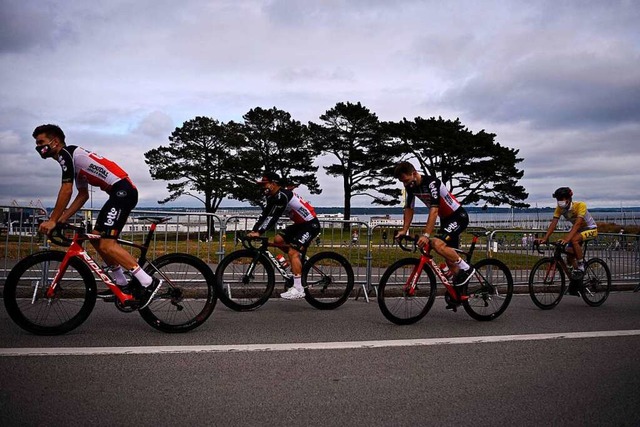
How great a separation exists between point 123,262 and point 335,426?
3.08 m

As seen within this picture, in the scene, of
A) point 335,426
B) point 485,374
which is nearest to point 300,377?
point 335,426

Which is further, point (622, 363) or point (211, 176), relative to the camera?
point (211, 176)

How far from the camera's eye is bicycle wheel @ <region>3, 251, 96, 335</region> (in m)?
5.10

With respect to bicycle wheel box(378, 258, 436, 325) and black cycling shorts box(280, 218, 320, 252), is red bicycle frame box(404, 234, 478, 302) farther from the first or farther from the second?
black cycling shorts box(280, 218, 320, 252)

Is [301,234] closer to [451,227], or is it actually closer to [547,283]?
[451,227]

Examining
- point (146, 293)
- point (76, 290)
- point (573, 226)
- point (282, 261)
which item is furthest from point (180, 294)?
point (573, 226)

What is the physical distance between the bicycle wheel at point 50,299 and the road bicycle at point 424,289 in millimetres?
3210

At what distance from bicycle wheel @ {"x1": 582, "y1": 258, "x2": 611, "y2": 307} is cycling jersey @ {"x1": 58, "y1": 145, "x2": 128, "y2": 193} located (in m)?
7.02

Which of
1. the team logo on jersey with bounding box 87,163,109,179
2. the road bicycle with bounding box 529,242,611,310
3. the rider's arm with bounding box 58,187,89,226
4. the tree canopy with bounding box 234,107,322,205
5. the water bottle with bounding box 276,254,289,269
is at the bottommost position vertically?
the road bicycle with bounding box 529,242,611,310

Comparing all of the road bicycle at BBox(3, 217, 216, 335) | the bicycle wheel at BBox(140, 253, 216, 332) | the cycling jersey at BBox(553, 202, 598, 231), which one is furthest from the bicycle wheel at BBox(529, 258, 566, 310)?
the road bicycle at BBox(3, 217, 216, 335)

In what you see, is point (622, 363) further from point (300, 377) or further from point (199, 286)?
point (199, 286)

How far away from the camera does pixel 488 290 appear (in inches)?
270

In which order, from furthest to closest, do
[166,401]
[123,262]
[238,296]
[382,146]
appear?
[382,146] → [238,296] → [123,262] → [166,401]

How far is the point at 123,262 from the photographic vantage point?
17.4 ft
